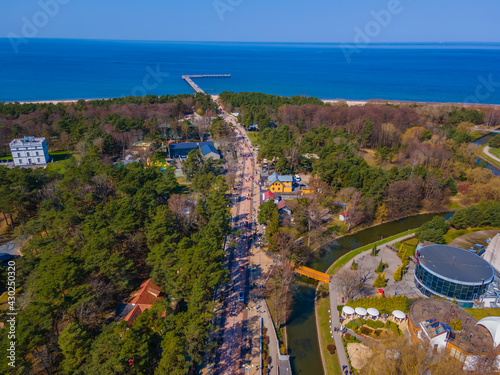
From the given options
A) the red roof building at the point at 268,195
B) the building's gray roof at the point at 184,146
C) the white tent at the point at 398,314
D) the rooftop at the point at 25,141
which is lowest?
the white tent at the point at 398,314

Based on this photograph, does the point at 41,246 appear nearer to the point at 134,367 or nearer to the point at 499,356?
the point at 134,367

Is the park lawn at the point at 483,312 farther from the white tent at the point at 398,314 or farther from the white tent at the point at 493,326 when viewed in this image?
the white tent at the point at 398,314

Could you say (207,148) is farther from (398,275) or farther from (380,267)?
(398,275)

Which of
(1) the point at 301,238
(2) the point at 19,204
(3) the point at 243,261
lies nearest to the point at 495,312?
(1) the point at 301,238

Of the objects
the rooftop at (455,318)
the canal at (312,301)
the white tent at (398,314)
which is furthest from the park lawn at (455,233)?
the white tent at (398,314)

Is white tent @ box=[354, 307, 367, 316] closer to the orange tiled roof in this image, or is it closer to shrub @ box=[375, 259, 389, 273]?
shrub @ box=[375, 259, 389, 273]

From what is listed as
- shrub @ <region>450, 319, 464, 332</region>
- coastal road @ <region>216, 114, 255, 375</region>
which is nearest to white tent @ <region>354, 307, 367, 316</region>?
shrub @ <region>450, 319, 464, 332</region>
